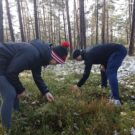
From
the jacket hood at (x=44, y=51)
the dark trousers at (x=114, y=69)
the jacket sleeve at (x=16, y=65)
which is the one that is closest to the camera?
the jacket sleeve at (x=16, y=65)

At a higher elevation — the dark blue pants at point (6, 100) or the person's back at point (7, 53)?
the person's back at point (7, 53)

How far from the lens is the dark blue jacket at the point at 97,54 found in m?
6.45

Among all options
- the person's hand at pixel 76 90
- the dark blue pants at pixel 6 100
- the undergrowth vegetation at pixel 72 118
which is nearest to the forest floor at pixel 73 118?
the undergrowth vegetation at pixel 72 118

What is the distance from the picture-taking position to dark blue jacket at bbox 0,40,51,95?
4449 mm

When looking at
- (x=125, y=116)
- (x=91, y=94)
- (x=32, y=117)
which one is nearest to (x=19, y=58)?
(x=32, y=117)

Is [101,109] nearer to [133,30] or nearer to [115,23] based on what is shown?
[133,30]

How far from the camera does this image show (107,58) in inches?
269

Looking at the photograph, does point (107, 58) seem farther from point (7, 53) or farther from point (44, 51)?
point (7, 53)

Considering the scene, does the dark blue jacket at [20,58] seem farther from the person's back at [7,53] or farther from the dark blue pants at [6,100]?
the dark blue pants at [6,100]

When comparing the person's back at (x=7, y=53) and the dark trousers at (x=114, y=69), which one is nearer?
the person's back at (x=7, y=53)

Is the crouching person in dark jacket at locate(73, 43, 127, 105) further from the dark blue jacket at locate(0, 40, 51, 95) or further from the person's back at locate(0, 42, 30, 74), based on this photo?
the person's back at locate(0, 42, 30, 74)

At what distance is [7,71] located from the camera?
4.48 meters

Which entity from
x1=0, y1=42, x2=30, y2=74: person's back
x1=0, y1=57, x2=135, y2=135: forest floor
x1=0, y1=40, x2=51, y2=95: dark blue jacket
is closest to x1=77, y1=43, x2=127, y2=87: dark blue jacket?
x1=0, y1=57, x2=135, y2=135: forest floor

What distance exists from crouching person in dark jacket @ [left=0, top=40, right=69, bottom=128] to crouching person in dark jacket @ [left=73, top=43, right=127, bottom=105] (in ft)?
5.70
